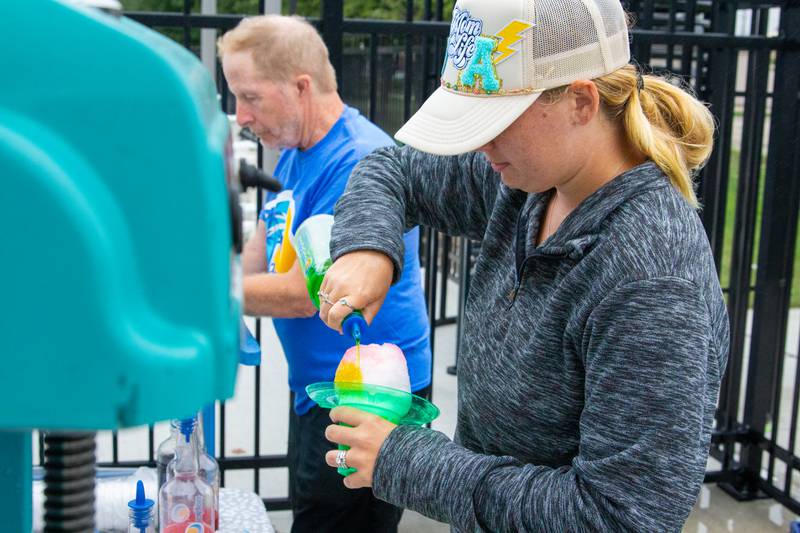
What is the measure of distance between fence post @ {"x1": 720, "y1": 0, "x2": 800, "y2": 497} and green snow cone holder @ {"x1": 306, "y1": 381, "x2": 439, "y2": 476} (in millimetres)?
2902

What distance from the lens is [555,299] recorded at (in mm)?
1460

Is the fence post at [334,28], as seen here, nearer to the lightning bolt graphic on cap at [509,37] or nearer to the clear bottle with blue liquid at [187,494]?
the clear bottle with blue liquid at [187,494]

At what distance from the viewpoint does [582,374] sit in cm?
145

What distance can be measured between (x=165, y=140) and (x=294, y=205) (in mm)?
1948

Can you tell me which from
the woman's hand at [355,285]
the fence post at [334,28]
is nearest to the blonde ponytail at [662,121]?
the woman's hand at [355,285]

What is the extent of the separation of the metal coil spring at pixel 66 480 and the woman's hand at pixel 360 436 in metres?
0.60

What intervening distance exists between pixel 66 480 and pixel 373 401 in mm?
710

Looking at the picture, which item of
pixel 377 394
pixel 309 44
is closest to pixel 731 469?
pixel 309 44

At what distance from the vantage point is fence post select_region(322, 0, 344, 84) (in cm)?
352

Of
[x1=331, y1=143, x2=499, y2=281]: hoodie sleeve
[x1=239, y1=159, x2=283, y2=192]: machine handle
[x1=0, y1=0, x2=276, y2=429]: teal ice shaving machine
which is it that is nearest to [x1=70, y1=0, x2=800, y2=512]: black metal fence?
[x1=331, y1=143, x2=499, y2=281]: hoodie sleeve

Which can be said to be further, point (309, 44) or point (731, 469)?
point (731, 469)

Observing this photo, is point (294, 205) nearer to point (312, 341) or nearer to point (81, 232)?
point (312, 341)

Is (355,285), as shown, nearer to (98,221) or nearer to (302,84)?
(98,221)

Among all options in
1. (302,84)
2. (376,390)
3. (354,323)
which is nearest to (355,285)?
(354,323)
